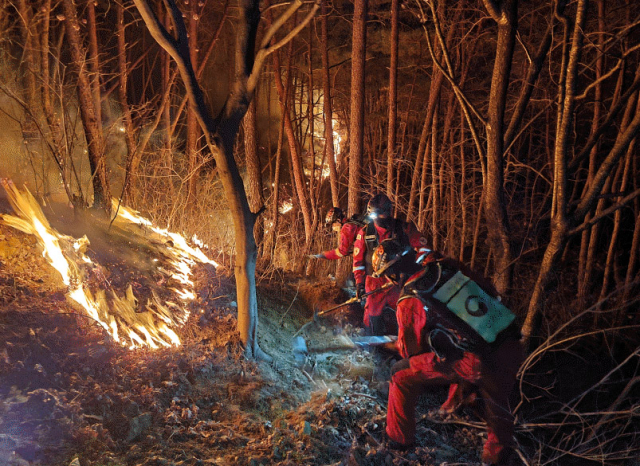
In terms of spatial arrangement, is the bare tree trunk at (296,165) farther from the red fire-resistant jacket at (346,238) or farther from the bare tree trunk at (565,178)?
the bare tree trunk at (565,178)

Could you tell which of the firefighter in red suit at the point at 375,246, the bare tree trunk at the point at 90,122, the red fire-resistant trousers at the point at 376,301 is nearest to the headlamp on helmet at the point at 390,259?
the firefighter in red suit at the point at 375,246

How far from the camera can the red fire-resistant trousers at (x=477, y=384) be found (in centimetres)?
454

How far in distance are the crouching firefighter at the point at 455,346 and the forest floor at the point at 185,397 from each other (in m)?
0.39

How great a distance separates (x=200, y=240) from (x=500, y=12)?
665 cm

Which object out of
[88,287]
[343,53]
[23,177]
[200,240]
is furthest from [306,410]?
[343,53]

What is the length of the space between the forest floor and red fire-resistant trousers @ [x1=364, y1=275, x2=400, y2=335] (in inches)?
21.1

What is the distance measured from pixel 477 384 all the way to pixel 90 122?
7.44m

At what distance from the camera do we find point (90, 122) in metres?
7.69

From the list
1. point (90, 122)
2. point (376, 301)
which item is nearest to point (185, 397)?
point (376, 301)

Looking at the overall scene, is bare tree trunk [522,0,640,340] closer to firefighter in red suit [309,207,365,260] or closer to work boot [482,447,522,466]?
work boot [482,447,522,466]

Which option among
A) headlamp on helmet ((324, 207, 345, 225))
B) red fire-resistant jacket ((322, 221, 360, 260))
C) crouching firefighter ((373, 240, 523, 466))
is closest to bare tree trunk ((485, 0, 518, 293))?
crouching firefighter ((373, 240, 523, 466))

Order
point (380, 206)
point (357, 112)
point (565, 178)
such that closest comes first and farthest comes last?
point (565, 178) → point (380, 206) → point (357, 112)

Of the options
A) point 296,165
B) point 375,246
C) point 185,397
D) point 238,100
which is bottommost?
point 185,397

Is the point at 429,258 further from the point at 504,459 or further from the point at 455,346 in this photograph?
the point at 504,459
